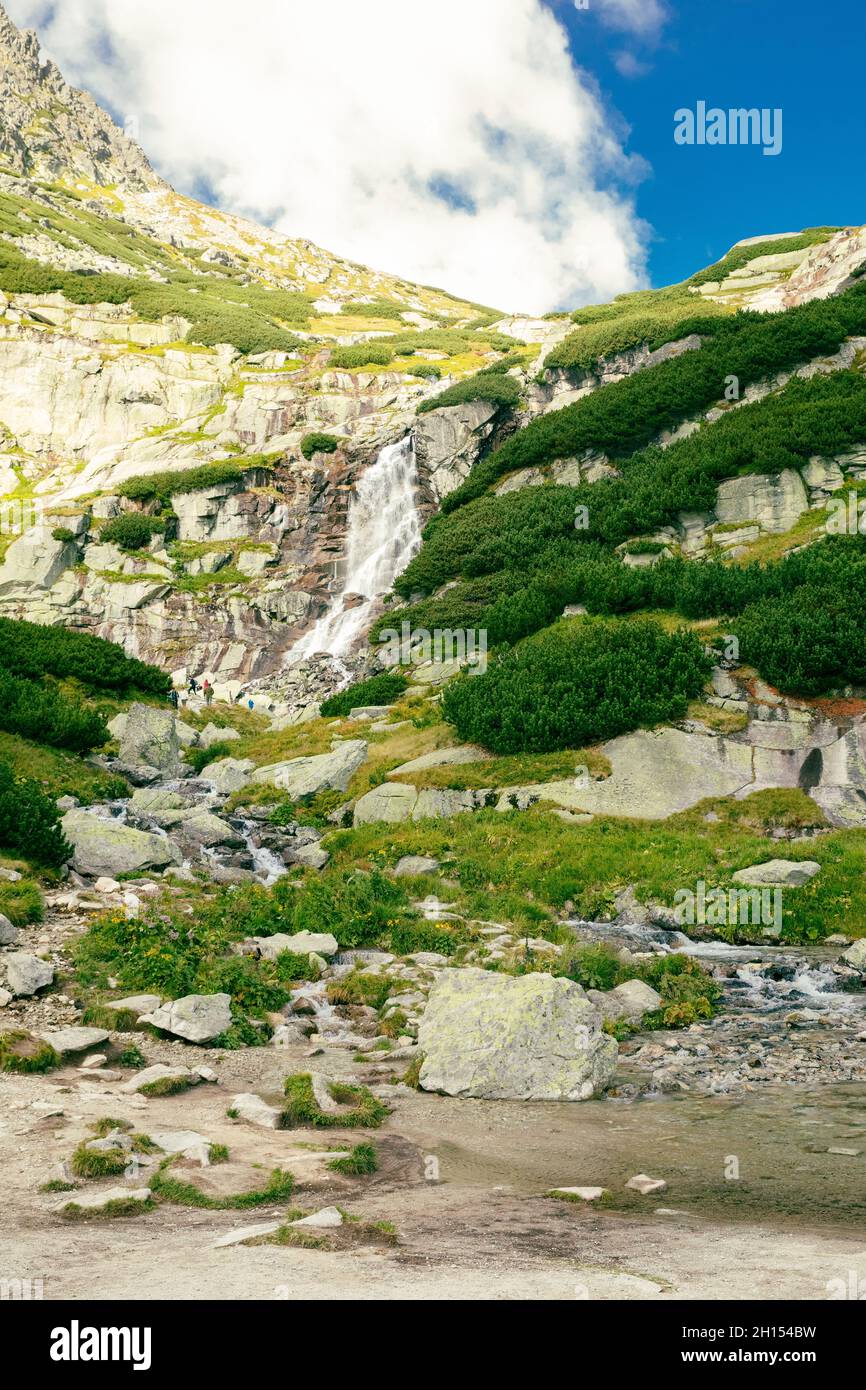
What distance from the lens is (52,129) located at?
158m

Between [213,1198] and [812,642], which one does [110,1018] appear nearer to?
[213,1198]

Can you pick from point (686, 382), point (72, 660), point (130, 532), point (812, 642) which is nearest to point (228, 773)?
point (72, 660)

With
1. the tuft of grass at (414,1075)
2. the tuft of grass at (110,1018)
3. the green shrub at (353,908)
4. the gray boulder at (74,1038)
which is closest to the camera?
the gray boulder at (74,1038)

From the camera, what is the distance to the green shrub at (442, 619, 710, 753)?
22844 millimetres

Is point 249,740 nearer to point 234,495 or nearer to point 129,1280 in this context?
point 129,1280

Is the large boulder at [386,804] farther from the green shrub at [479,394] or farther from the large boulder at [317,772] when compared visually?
the green shrub at [479,394]

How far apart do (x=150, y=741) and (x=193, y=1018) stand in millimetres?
20352

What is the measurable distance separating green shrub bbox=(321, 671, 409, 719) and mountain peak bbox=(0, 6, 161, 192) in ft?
490

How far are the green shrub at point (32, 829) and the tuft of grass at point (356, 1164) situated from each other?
1058 cm

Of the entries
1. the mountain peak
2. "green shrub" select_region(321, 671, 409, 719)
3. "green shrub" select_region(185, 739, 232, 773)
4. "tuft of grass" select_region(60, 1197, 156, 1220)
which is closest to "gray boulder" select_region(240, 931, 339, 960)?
"tuft of grass" select_region(60, 1197, 156, 1220)

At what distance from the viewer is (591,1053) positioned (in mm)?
9641

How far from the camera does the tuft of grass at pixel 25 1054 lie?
864 centimetres

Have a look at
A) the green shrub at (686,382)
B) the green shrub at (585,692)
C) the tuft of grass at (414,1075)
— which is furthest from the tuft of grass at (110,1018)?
the green shrub at (686,382)
